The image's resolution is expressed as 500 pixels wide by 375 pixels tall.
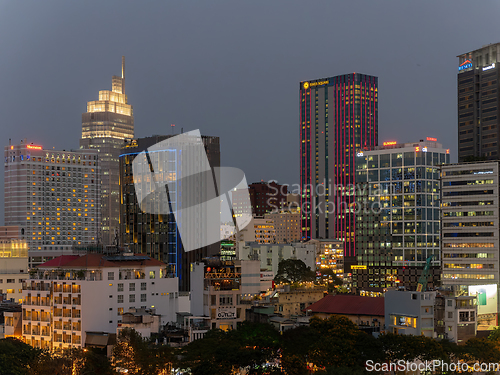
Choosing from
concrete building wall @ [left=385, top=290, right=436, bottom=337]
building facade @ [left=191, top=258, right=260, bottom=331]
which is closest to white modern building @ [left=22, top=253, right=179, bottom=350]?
building facade @ [left=191, top=258, right=260, bottom=331]

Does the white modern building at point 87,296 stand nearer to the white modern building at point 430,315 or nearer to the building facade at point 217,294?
the building facade at point 217,294

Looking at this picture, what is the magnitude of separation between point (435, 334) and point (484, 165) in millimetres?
69502

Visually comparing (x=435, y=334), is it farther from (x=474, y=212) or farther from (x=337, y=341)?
(x=474, y=212)

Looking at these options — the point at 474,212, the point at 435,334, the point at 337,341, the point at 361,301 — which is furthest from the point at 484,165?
the point at 337,341

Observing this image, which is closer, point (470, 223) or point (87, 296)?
point (87, 296)

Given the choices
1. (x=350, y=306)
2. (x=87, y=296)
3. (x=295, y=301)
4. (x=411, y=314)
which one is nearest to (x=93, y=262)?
(x=87, y=296)

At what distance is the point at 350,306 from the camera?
451 feet

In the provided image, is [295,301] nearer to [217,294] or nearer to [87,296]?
[217,294]

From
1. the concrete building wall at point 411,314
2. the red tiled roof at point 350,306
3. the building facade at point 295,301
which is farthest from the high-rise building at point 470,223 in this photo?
the concrete building wall at point 411,314

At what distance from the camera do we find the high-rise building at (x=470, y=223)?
171m

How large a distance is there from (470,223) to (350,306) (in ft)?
170

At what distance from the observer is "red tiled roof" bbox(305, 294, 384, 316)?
13212cm

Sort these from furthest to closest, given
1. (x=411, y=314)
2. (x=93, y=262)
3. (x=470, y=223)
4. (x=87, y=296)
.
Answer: (x=470, y=223), (x=93, y=262), (x=87, y=296), (x=411, y=314)

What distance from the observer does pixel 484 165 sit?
17275 cm
